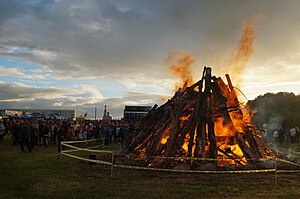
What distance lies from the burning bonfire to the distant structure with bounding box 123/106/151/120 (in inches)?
929

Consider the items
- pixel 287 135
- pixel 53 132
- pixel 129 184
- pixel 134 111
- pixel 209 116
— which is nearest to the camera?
pixel 129 184

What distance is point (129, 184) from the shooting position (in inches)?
436

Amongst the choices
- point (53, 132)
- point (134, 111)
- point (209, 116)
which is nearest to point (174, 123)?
point (209, 116)

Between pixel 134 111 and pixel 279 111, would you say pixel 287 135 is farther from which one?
pixel 134 111

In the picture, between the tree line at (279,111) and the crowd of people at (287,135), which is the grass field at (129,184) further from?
the tree line at (279,111)

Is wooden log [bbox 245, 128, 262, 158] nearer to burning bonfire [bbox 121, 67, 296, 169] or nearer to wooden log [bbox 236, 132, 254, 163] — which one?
→ burning bonfire [bbox 121, 67, 296, 169]

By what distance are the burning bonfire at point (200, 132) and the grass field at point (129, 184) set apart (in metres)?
1.17

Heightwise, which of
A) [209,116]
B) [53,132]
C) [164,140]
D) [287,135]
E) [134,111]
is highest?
[134,111]

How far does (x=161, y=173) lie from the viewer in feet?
42.9

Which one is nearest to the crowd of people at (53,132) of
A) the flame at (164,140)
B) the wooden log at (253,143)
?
the flame at (164,140)

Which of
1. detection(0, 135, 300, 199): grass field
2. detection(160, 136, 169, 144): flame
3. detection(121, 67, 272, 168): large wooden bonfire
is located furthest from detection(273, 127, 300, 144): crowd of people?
detection(160, 136, 169, 144): flame

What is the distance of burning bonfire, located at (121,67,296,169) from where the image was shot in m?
14.1

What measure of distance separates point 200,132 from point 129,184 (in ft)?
16.5

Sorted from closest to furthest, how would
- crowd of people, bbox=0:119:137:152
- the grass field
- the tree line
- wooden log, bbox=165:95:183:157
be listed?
the grass field, wooden log, bbox=165:95:183:157, crowd of people, bbox=0:119:137:152, the tree line
